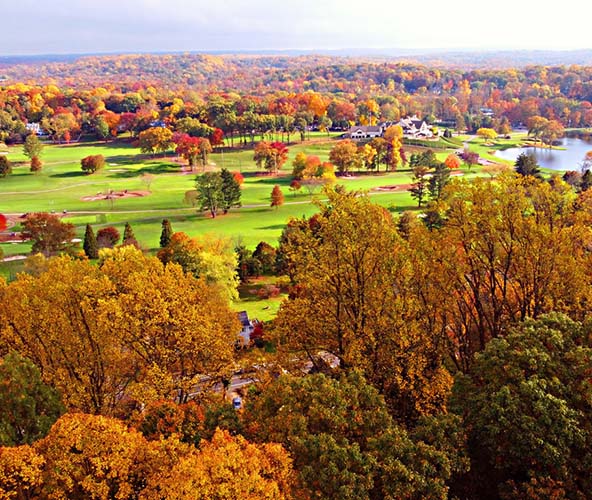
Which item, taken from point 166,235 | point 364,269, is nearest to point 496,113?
point 166,235

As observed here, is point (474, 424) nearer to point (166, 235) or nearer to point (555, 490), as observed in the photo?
point (555, 490)

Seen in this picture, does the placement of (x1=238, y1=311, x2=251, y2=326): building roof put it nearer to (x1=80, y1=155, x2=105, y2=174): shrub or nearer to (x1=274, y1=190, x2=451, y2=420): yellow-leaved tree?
(x1=274, y1=190, x2=451, y2=420): yellow-leaved tree

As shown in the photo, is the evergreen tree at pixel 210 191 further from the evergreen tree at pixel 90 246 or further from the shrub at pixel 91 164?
the shrub at pixel 91 164

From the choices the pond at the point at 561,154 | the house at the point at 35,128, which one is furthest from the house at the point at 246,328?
the house at the point at 35,128

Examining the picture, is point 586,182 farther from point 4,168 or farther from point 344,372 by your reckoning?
point 4,168

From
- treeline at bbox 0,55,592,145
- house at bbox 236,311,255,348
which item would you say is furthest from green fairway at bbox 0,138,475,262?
house at bbox 236,311,255,348

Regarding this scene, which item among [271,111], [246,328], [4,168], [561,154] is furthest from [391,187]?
[271,111]
